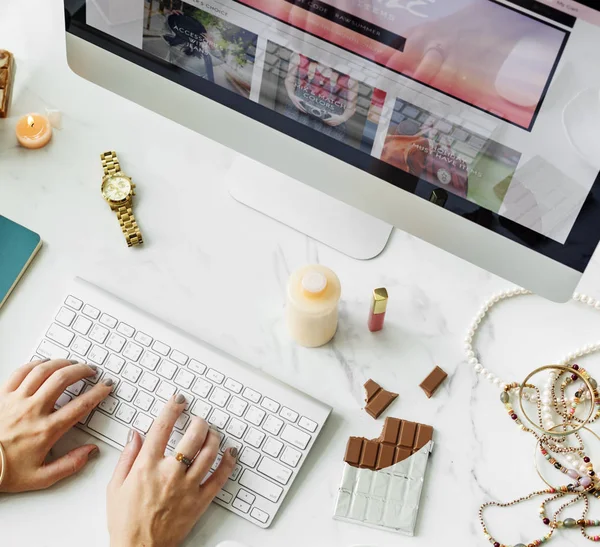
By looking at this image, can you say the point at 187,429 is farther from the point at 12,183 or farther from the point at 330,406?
the point at 12,183

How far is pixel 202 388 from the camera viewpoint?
83cm

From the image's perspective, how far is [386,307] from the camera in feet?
2.91

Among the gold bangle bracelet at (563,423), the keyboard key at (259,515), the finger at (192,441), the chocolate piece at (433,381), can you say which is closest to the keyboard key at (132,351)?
the finger at (192,441)

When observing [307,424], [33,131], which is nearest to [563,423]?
[307,424]

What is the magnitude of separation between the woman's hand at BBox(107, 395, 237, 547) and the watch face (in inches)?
10.9

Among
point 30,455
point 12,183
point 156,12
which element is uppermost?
point 156,12

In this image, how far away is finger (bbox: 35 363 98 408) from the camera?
0.81 meters

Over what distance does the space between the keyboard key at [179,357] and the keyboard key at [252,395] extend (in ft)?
0.25

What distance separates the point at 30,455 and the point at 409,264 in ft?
1.55

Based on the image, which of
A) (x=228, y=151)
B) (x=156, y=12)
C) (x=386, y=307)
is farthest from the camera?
(x=228, y=151)

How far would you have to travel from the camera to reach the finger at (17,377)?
0.83m

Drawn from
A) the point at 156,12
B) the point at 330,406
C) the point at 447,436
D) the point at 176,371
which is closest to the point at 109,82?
the point at 156,12

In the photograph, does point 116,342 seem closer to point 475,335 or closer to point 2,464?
point 2,464

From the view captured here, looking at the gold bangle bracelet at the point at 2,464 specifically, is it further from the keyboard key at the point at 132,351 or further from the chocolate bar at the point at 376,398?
the chocolate bar at the point at 376,398
